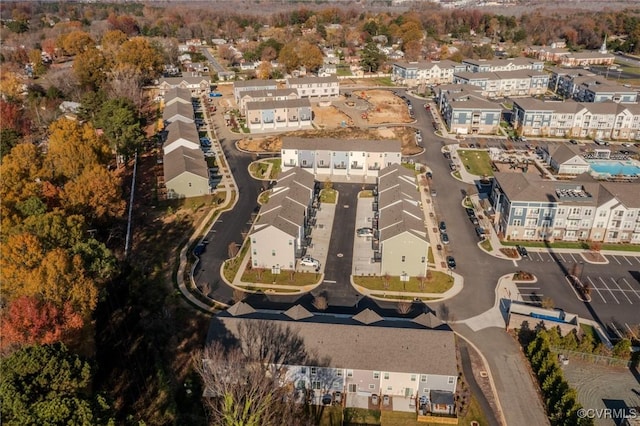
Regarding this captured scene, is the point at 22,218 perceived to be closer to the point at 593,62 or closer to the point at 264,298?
the point at 264,298

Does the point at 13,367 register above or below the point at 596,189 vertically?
above


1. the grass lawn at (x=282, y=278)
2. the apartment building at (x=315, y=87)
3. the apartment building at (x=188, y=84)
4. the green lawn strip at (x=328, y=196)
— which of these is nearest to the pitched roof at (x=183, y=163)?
the green lawn strip at (x=328, y=196)

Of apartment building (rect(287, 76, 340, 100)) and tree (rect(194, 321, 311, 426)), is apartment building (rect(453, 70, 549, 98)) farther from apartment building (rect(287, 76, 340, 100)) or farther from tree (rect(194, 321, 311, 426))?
tree (rect(194, 321, 311, 426))

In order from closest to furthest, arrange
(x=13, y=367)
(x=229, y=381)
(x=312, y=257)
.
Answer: (x=13, y=367) → (x=229, y=381) → (x=312, y=257)

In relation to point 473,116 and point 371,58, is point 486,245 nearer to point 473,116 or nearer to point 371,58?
point 473,116

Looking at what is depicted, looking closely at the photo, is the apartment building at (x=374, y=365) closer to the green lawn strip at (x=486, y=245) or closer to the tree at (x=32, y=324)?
the tree at (x=32, y=324)

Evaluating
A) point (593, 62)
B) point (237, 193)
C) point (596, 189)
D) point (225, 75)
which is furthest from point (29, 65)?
point (593, 62)

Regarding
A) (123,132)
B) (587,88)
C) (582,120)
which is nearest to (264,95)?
(123,132)
